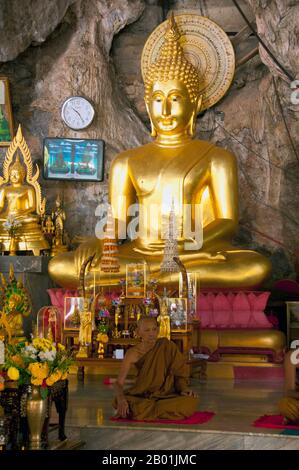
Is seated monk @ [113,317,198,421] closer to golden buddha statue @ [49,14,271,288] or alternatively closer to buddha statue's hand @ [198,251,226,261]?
buddha statue's hand @ [198,251,226,261]

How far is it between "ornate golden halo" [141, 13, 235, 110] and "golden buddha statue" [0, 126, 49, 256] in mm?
1606

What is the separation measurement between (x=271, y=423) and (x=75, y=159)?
514cm

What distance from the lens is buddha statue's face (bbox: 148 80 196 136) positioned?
26.0 feet

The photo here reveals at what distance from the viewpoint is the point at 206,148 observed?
7.84 m

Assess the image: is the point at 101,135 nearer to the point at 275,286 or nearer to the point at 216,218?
the point at 216,218

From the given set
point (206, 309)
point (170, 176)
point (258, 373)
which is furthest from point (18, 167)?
point (258, 373)

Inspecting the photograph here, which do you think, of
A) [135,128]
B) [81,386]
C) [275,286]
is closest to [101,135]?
[135,128]

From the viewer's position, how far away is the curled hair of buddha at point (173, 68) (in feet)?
26.2

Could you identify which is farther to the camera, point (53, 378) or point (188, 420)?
point (188, 420)

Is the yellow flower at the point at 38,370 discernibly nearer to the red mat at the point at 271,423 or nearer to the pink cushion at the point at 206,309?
the red mat at the point at 271,423

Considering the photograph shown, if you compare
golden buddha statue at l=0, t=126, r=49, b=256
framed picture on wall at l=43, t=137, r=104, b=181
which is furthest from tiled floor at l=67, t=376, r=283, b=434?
framed picture on wall at l=43, t=137, r=104, b=181

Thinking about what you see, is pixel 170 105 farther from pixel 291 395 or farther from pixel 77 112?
pixel 291 395

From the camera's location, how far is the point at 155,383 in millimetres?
4211

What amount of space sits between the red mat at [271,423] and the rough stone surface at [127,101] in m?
4.38
